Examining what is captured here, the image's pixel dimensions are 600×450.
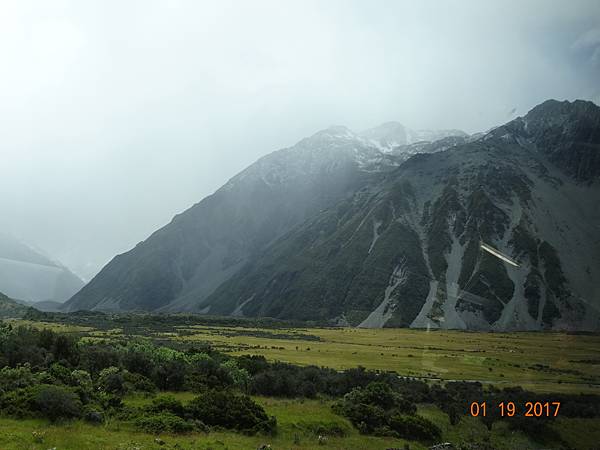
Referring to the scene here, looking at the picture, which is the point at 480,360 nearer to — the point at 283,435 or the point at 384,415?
the point at 384,415

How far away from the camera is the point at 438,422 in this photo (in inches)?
1380

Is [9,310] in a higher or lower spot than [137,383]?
lower

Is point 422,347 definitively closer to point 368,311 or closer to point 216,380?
point 216,380

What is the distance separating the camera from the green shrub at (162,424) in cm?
2531

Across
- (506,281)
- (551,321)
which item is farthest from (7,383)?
(506,281)

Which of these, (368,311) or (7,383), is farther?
(368,311)

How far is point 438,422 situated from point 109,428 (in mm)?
22332

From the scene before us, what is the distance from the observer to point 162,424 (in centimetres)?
2561

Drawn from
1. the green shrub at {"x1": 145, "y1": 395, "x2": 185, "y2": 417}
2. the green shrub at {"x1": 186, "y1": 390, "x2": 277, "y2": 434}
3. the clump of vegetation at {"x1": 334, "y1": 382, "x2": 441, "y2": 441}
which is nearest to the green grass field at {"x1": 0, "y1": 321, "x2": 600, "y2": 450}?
the green shrub at {"x1": 186, "y1": 390, "x2": 277, "y2": 434}
